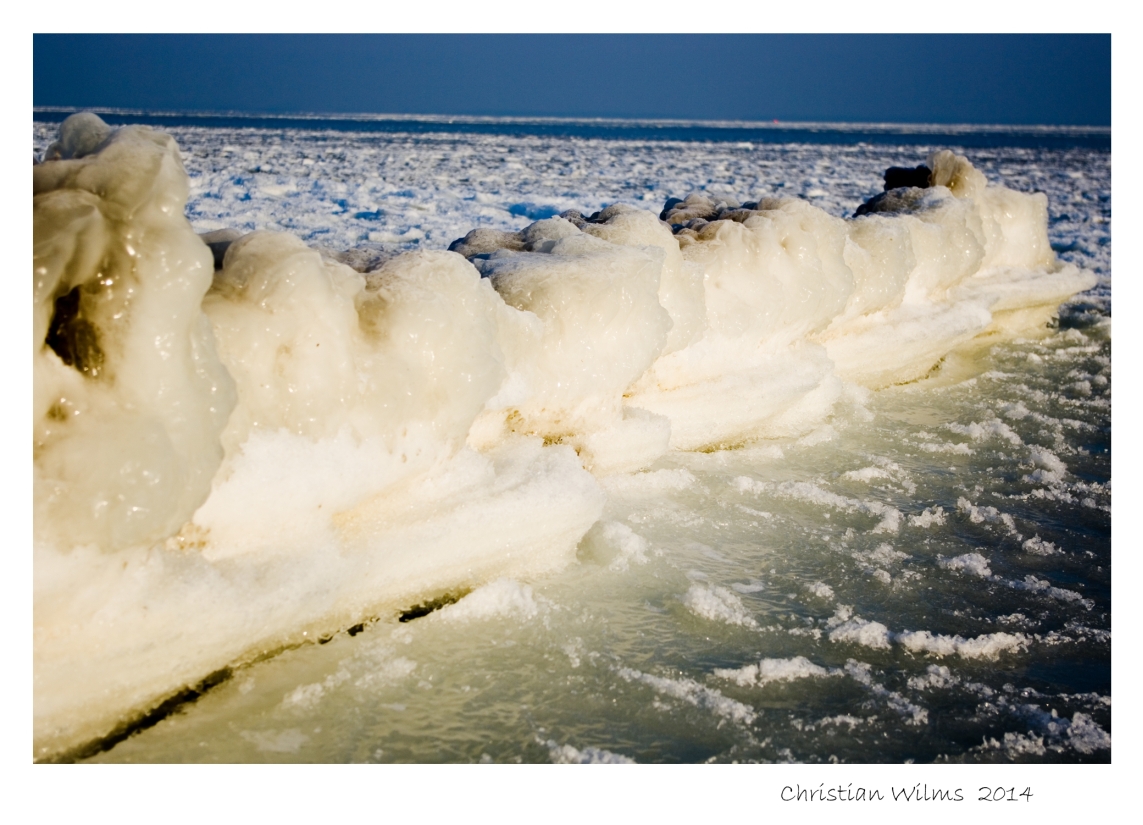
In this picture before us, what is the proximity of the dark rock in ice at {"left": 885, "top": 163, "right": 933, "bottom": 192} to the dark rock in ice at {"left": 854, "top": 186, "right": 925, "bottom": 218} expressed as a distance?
0.22 meters

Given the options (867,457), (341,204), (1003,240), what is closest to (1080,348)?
(1003,240)

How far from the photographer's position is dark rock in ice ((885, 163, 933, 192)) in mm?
5328

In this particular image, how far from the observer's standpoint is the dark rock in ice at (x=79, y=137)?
1717 millimetres

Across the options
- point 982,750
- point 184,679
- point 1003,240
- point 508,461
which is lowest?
point 982,750

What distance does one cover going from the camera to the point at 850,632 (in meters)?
2.02

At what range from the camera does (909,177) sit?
554 centimetres

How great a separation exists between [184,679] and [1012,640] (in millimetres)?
1736

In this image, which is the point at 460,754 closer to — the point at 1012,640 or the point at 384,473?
the point at 384,473

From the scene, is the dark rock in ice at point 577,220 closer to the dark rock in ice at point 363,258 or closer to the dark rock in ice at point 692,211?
the dark rock in ice at point 692,211

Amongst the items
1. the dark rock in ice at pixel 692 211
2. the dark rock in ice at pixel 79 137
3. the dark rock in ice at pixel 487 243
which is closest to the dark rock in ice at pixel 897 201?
the dark rock in ice at pixel 692 211

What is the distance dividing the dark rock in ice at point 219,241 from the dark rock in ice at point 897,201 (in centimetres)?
356

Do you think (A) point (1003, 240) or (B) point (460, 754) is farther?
(A) point (1003, 240)

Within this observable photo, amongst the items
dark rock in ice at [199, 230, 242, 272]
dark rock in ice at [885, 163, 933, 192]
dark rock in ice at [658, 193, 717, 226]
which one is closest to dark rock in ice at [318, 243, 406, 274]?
dark rock in ice at [199, 230, 242, 272]

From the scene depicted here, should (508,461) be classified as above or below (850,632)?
above
